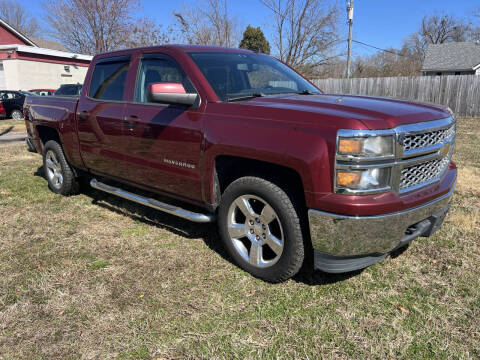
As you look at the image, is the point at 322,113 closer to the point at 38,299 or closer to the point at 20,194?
the point at 38,299

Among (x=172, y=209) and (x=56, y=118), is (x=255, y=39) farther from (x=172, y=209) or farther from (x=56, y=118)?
(x=172, y=209)

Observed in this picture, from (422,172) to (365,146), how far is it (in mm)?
660

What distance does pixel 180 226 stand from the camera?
422 centimetres

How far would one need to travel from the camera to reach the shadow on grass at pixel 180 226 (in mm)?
3090

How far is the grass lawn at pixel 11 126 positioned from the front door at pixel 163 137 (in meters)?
12.5

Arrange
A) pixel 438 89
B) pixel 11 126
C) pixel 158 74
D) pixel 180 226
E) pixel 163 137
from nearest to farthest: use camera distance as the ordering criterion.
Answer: pixel 163 137 → pixel 158 74 → pixel 180 226 → pixel 11 126 → pixel 438 89

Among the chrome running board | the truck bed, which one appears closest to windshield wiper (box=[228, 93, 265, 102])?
the chrome running board

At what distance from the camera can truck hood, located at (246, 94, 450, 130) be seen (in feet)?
7.74

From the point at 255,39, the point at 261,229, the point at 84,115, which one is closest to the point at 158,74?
the point at 84,115

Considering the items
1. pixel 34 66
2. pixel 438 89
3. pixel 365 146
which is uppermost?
pixel 34 66

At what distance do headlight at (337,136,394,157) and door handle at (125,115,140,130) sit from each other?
216 centimetres

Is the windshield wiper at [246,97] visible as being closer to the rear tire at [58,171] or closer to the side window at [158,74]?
the side window at [158,74]

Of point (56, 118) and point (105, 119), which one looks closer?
point (105, 119)

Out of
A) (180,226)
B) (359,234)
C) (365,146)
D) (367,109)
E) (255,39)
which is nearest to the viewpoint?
(365,146)
